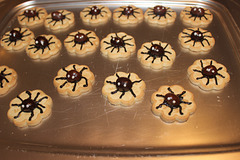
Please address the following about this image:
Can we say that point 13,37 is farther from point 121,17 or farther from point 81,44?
point 121,17

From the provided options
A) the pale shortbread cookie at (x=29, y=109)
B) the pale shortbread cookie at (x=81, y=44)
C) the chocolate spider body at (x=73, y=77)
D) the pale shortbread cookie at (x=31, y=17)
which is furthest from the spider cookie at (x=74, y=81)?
the pale shortbread cookie at (x=31, y=17)

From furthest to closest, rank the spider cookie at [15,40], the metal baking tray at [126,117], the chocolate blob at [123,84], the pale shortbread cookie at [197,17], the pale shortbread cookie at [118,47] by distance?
1. the pale shortbread cookie at [197,17]
2. the spider cookie at [15,40]
3. the pale shortbread cookie at [118,47]
4. the chocolate blob at [123,84]
5. the metal baking tray at [126,117]

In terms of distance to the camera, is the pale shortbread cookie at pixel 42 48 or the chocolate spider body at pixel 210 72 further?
the pale shortbread cookie at pixel 42 48

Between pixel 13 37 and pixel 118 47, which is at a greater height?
pixel 13 37

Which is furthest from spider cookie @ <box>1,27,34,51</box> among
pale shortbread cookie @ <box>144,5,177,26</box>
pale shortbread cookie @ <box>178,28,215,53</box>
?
pale shortbread cookie @ <box>178,28,215,53</box>

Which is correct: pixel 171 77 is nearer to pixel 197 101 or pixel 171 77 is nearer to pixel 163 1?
pixel 197 101

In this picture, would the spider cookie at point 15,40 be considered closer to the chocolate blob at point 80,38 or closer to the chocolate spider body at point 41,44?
the chocolate spider body at point 41,44

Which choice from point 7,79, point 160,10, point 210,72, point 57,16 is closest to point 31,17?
point 57,16
